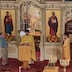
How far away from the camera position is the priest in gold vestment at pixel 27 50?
46.1ft

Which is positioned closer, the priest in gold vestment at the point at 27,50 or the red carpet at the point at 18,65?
the priest in gold vestment at the point at 27,50

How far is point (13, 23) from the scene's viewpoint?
623 inches

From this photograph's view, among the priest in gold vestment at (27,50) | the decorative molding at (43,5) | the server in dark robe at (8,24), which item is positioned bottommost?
the priest in gold vestment at (27,50)

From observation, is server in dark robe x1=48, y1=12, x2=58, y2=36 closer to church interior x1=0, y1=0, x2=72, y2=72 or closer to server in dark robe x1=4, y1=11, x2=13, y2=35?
church interior x1=0, y1=0, x2=72, y2=72

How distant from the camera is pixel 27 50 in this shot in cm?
1409

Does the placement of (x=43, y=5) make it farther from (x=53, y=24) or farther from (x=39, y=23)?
(x=53, y=24)

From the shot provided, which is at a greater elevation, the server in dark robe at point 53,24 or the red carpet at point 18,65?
the server in dark robe at point 53,24

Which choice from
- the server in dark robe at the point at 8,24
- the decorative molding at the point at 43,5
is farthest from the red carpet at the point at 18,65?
the decorative molding at the point at 43,5

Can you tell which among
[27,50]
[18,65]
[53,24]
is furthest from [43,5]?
[18,65]

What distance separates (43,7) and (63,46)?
200cm

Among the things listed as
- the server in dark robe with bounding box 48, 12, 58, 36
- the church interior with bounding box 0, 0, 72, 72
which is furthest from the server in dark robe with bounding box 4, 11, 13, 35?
the server in dark robe with bounding box 48, 12, 58, 36

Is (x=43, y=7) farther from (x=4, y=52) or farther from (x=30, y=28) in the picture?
(x=4, y=52)

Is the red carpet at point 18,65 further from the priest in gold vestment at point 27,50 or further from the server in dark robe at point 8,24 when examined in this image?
the server in dark robe at point 8,24

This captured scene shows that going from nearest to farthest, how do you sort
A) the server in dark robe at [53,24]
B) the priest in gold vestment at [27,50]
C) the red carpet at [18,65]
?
Result: 1. the priest in gold vestment at [27,50]
2. the red carpet at [18,65]
3. the server in dark robe at [53,24]
